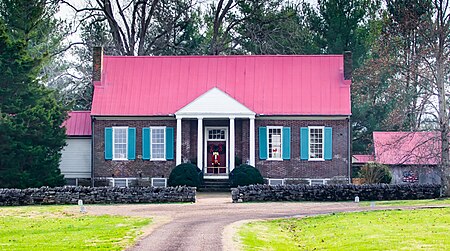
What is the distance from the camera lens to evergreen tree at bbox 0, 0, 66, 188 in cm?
4316

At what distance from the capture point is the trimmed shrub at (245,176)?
44.5 meters

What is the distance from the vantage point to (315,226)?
29062 millimetres

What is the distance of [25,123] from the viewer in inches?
1724

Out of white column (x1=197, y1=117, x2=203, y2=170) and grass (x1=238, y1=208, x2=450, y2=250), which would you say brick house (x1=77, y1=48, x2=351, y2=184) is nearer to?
white column (x1=197, y1=117, x2=203, y2=170)

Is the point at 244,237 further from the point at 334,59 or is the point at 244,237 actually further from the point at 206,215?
the point at 334,59

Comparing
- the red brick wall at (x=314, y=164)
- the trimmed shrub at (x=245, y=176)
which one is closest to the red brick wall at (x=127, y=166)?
the trimmed shrub at (x=245, y=176)

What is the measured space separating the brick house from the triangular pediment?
5cm

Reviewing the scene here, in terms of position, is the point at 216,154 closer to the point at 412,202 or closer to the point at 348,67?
the point at 348,67

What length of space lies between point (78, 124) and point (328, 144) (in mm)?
13428

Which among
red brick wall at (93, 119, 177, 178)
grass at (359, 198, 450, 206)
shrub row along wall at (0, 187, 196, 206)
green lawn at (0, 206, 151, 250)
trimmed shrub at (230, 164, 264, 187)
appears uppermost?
red brick wall at (93, 119, 177, 178)

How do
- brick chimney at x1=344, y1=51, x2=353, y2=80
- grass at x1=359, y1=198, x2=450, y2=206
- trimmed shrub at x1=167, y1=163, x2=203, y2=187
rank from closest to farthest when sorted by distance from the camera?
grass at x1=359, y1=198, x2=450, y2=206
trimmed shrub at x1=167, y1=163, x2=203, y2=187
brick chimney at x1=344, y1=51, x2=353, y2=80

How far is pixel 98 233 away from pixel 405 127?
108ft

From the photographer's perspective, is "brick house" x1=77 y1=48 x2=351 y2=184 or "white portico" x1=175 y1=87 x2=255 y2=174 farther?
"brick house" x1=77 y1=48 x2=351 y2=184

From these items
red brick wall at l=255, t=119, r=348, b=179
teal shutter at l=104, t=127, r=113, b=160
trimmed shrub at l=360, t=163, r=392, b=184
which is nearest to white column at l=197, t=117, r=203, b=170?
red brick wall at l=255, t=119, r=348, b=179
